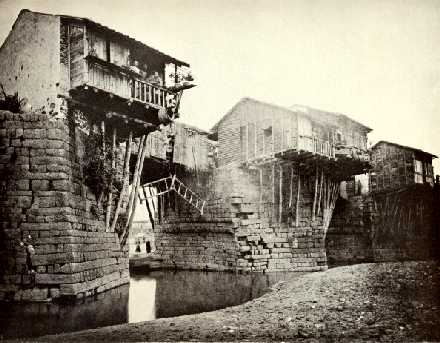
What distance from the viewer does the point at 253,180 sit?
19.1m

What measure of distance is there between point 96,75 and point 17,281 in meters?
5.89

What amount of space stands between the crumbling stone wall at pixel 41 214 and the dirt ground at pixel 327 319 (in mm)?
2615

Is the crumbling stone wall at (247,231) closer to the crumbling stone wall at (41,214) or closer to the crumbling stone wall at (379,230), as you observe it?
the crumbling stone wall at (379,230)

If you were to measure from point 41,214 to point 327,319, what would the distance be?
6815 mm

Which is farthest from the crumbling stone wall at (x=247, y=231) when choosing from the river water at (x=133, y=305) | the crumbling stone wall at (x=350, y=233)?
the crumbling stone wall at (x=350, y=233)

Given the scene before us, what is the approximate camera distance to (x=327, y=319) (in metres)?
6.42

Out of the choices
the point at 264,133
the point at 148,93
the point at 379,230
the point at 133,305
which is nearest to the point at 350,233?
the point at 379,230

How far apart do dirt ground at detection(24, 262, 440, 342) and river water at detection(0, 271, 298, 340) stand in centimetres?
101

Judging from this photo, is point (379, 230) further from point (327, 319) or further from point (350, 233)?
point (327, 319)

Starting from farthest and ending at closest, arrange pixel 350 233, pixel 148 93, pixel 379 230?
pixel 350 233 → pixel 379 230 → pixel 148 93

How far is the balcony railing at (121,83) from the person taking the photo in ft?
35.5

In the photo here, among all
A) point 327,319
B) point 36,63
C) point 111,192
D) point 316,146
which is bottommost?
point 327,319

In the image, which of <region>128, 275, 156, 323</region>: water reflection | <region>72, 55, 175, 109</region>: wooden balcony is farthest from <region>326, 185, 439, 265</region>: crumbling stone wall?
<region>72, 55, 175, 109</region>: wooden balcony

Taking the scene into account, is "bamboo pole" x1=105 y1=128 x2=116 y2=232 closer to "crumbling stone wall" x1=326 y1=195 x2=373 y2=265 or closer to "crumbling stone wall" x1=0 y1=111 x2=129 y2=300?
"crumbling stone wall" x1=0 y1=111 x2=129 y2=300
